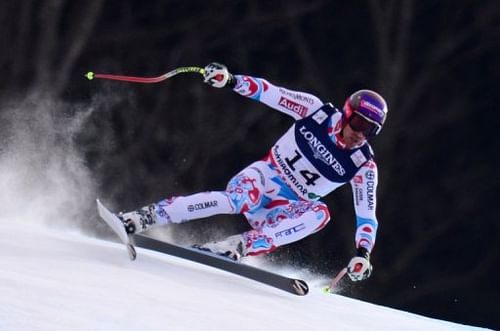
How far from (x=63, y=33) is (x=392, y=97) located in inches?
129

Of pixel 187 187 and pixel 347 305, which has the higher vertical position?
pixel 347 305

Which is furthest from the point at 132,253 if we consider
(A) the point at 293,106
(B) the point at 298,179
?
(A) the point at 293,106

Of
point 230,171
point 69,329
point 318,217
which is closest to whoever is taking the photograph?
point 69,329

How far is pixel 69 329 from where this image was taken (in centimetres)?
249

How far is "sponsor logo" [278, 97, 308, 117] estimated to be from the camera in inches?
208

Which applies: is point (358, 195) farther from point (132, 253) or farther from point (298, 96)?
point (132, 253)

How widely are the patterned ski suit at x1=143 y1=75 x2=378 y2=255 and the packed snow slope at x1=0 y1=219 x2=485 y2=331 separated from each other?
0.38 meters

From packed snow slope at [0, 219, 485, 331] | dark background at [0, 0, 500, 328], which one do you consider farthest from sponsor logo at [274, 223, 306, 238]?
dark background at [0, 0, 500, 328]

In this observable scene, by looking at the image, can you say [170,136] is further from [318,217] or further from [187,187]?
[318,217]

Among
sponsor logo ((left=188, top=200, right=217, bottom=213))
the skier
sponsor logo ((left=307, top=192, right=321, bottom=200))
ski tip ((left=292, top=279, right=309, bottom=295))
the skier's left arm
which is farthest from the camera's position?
sponsor logo ((left=307, top=192, right=321, bottom=200))

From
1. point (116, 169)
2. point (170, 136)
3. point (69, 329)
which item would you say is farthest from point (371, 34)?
point (69, 329)

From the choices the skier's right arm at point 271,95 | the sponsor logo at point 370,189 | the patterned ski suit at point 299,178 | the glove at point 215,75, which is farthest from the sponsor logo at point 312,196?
the glove at point 215,75

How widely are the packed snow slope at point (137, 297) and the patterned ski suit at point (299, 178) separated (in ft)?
1.24

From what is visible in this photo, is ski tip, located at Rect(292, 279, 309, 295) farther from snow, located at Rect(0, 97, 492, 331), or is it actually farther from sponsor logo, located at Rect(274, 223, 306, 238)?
sponsor logo, located at Rect(274, 223, 306, 238)
